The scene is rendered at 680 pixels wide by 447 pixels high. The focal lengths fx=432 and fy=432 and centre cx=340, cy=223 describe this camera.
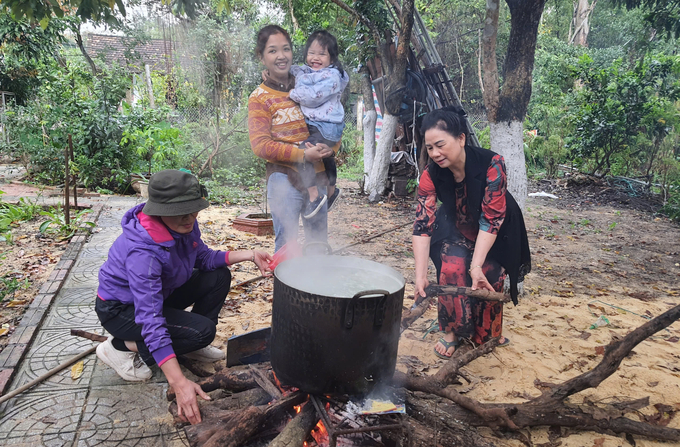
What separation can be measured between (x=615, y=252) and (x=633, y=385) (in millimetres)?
4194

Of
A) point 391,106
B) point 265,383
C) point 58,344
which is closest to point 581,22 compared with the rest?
point 391,106

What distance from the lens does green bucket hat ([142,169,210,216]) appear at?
7.58ft

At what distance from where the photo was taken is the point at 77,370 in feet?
9.16

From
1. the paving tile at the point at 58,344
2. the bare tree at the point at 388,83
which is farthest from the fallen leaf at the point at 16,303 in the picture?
the bare tree at the point at 388,83

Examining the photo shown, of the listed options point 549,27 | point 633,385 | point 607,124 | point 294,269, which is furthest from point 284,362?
point 549,27

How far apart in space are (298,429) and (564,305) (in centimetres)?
341

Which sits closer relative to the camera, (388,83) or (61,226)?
(61,226)

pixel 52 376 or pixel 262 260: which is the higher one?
pixel 262 260

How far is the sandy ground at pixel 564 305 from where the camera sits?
2914 millimetres

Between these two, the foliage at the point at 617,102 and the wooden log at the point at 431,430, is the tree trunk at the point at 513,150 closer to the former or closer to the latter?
the wooden log at the point at 431,430

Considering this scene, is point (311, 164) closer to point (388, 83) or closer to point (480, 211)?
point (480, 211)

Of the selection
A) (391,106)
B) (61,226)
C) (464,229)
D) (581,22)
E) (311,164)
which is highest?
(581,22)

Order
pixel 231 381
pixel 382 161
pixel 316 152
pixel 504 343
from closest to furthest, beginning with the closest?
pixel 231 381 < pixel 316 152 < pixel 504 343 < pixel 382 161

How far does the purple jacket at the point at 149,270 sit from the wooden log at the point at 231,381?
14.3 inches
